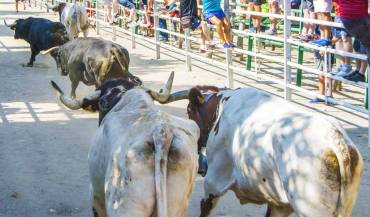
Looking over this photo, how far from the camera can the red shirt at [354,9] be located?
7.73 metres

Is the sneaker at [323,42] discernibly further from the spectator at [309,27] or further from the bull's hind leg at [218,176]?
the bull's hind leg at [218,176]

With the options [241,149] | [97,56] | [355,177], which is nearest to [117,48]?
[97,56]

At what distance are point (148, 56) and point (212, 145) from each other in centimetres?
1144

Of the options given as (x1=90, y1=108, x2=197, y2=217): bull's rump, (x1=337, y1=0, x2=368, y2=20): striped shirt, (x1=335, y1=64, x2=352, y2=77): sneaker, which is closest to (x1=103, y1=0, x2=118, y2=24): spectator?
(x1=335, y1=64, x2=352, y2=77): sneaker

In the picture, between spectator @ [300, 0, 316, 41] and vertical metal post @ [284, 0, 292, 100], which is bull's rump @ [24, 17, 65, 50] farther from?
vertical metal post @ [284, 0, 292, 100]

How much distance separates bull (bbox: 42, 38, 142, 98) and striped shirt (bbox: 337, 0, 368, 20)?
316 cm

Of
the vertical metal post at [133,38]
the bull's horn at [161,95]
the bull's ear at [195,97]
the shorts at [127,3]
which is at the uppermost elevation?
the shorts at [127,3]

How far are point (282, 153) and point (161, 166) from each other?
92 cm

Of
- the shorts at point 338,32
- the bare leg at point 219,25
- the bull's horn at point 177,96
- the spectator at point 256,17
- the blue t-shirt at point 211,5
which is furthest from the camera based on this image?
the spectator at point 256,17

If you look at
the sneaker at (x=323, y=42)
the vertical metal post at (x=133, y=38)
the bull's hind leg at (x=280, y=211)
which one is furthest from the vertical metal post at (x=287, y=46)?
the vertical metal post at (x=133, y=38)

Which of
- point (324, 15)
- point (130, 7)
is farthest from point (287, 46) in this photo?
point (130, 7)

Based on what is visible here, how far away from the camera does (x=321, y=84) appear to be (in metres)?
10.2

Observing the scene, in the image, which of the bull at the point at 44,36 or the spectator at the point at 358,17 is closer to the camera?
the spectator at the point at 358,17

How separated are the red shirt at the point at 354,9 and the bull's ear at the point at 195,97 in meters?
2.73
